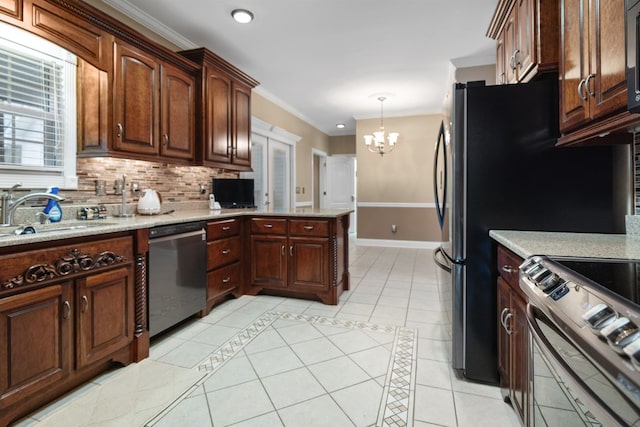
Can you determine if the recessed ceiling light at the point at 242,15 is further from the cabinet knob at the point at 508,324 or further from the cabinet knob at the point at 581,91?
the cabinet knob at the point at 508,324

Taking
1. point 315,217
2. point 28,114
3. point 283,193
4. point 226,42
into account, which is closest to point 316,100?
point 283,193

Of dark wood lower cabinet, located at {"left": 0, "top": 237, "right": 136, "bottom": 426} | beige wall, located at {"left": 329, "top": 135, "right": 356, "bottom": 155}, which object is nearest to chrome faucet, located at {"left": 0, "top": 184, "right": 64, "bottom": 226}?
dark wood lower cabinet, located at {"left": 0, "top": 237, "right": 136, "bottom": 426}

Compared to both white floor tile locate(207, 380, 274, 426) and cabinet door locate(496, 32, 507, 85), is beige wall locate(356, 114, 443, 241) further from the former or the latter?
white floor tile locate(207, 380, 274, 426)

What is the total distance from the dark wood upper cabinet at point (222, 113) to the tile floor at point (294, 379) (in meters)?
1.64

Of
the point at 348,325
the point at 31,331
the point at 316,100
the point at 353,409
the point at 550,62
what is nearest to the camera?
the point at 31,331

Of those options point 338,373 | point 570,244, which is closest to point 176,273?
point 338,373

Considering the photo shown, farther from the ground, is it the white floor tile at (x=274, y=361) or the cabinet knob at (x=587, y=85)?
the cabinet knob at (x=587, y=85)

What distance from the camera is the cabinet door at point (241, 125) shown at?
353 cm

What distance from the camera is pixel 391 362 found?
6.47ft

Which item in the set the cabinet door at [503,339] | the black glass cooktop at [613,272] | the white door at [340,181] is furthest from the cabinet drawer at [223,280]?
the white door at [340,181]

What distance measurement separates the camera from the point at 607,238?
145cm

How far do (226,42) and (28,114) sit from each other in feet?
6.29

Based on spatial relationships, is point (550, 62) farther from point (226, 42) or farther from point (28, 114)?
point (28, 114)

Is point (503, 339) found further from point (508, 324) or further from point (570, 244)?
point (570, 244)
